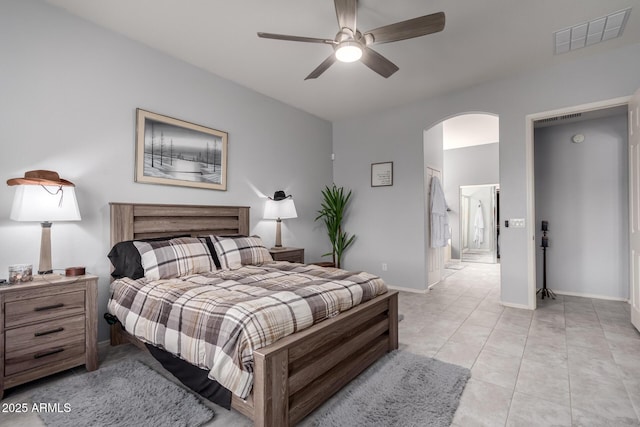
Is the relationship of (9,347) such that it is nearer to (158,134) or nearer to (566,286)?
(158,134)

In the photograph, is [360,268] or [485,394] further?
[360,268]

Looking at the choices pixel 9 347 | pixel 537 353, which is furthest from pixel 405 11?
pixel 9 347

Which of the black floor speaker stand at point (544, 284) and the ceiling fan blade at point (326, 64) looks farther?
the black floor speaker stand at point (544, 284)

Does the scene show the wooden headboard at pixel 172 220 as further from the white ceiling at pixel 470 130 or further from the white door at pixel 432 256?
the white ceiling at pixel 470 130

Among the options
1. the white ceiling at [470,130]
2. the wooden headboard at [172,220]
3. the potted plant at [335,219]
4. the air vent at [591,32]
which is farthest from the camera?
the white ceiling at [470,130]

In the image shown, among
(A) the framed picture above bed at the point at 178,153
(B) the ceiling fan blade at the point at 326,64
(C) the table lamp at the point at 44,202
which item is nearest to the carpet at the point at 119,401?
(C) the table lamp at the point at 44,202

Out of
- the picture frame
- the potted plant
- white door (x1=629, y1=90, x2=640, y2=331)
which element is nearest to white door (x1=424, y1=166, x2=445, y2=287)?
the picture frame

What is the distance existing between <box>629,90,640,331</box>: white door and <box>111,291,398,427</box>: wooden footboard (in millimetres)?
2572

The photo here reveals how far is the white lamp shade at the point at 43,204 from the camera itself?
2.20 meters

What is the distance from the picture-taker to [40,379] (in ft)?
7.30

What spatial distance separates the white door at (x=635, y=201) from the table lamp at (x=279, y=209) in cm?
366

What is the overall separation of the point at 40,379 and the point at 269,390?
193 centimetres

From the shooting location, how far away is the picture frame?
5070 millimetres

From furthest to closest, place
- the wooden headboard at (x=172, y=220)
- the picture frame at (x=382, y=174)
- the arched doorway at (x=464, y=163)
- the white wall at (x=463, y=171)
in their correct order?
1. the white wall at (x=463, y=171)
2. the arched doorway at (x=464, y=163)
3. the picture frame at (x=382, y=174)
4. the wooden headboard at (x=172, y=220)
